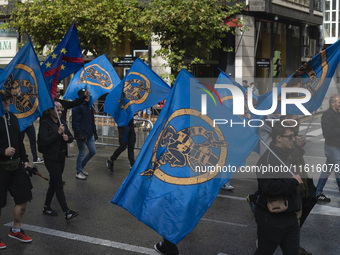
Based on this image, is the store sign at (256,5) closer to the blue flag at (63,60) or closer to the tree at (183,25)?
the tree at (183,25)

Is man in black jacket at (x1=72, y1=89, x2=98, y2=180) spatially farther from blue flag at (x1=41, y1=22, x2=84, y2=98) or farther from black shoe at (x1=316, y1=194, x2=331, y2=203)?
black shoe at (x1=316, y1=194, x2=331, y2=203)

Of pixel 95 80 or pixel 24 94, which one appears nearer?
pixel 24 94

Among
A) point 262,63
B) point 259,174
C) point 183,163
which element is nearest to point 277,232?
point 259,174

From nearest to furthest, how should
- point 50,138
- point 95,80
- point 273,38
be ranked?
point 50,138
point 95,80
point 273,38

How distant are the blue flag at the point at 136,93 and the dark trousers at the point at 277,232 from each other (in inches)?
237

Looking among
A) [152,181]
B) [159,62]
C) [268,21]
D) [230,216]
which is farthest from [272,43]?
[152,181]

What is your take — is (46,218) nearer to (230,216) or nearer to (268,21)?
(230,216)

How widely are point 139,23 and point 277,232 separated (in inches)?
688

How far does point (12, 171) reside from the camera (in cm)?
618

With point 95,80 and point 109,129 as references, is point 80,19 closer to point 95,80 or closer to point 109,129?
point 109,129

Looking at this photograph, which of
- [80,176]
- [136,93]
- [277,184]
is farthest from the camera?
[136,93]

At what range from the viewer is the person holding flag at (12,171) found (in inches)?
240

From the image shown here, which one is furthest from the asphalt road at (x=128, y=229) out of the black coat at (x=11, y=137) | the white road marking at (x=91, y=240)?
the black coat at (x=11, y=137)

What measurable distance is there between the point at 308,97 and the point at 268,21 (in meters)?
21.9
